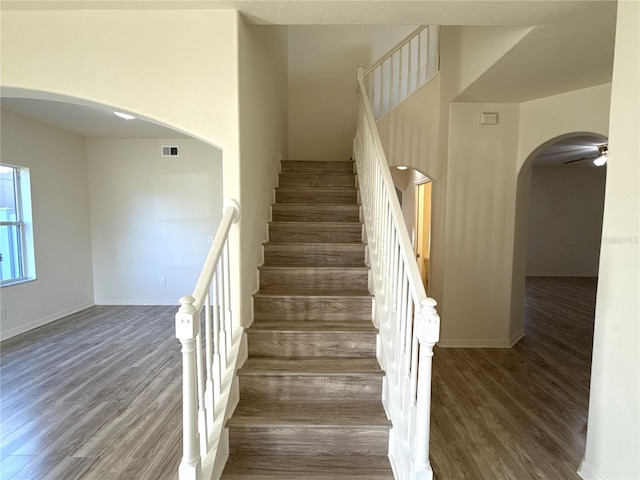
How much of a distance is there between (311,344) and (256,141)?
5.38 feet

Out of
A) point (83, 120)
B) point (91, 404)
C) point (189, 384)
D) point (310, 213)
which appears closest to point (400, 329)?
point (189, 384)

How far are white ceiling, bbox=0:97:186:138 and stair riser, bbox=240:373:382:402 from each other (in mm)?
3014

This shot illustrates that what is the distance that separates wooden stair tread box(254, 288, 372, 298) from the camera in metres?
2.51

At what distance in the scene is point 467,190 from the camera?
351cm

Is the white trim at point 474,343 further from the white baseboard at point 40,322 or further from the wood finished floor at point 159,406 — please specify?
the white baseboard at point 40,322

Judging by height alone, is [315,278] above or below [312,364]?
above

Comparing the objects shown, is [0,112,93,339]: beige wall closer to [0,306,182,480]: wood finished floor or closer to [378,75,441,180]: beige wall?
[0,306,182,480]: wood finished floor

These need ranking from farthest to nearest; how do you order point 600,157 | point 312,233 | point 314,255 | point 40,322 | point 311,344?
point 600,157 < point 40,322 < point 312,233 < point 314,255 < point 311,344

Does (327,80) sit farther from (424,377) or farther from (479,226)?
(424,377)

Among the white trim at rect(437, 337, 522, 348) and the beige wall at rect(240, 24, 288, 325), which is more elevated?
the beige wall at rect(240, 24, 288, 325)

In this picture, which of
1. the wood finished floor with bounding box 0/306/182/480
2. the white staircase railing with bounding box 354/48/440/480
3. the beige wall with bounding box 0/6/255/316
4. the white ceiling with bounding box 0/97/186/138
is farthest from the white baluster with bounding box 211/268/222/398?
the white ceiling with bounding box 0/97/186/138

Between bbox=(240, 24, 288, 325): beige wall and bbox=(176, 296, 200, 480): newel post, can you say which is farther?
bbox=(240, 24, 288, 325): beige wall

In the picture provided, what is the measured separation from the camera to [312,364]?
2170 millimetres

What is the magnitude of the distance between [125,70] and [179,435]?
93.2 inches
